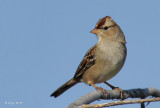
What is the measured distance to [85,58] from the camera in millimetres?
4793

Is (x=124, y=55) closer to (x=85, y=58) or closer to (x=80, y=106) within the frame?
(x=85, y=58)

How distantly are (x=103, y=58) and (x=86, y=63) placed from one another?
1.31 ft

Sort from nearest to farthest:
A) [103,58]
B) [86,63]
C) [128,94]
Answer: [128,94]
[103,58]
[86,63]

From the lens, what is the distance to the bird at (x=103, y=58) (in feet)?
14.4

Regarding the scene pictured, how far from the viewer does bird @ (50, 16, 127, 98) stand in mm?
4399

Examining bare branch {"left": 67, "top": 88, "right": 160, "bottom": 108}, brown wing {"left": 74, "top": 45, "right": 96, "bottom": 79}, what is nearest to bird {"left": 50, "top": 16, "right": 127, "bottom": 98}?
brown wing {"left": 74, "top": 45, "right": 96, "bottom": 79}

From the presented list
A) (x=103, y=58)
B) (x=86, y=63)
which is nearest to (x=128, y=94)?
(x=103, y=58)

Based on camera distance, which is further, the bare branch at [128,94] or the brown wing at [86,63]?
the brown wing at [86,63]

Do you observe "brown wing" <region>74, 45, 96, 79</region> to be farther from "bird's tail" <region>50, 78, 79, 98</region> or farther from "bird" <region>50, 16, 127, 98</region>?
"bird's tail" <region>50, 78, 79, 98</region>

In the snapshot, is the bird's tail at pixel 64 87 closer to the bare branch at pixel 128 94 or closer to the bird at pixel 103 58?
the bird at pixel 103 58

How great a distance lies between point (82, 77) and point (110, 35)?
0.85 meters

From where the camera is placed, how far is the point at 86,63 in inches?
186

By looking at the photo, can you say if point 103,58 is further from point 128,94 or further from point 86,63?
point 128,94

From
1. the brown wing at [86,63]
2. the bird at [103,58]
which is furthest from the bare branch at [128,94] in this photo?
the brown wing at [86,63]
